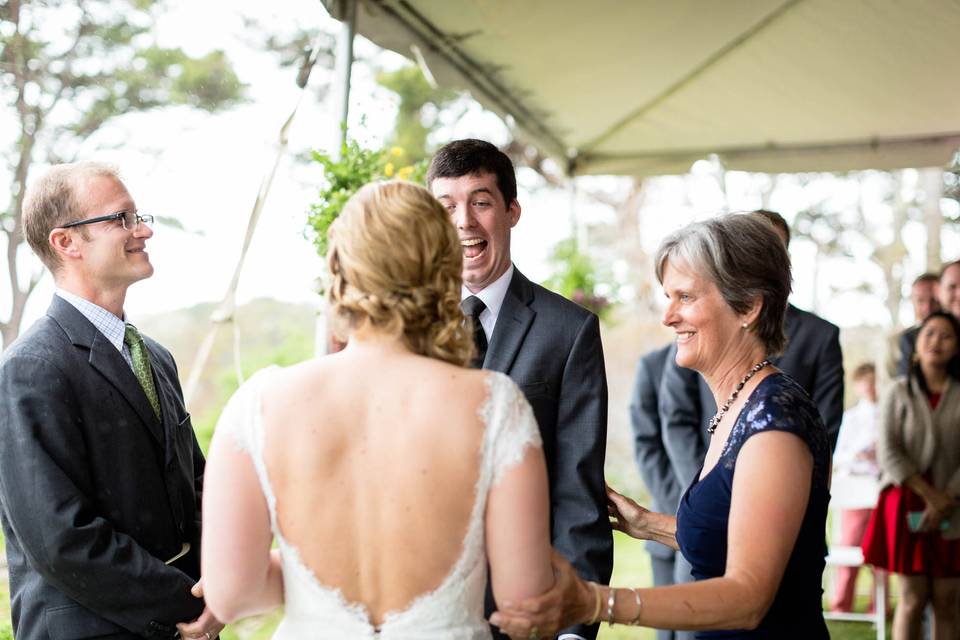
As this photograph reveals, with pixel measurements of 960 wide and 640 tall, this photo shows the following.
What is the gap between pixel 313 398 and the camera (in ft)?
5.41

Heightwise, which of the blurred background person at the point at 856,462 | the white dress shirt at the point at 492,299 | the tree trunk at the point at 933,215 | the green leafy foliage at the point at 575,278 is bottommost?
the blurred background person at the point at 856,462

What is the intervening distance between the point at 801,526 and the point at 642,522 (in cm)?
65

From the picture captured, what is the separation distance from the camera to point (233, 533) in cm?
167

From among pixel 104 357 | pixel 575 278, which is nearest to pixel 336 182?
pixel 104 357

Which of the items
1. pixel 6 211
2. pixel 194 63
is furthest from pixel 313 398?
pixel 194 63

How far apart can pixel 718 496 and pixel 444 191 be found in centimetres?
104

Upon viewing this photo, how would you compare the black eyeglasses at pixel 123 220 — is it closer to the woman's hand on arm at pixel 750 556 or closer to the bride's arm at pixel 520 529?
the bride's arm at pixel 520 529

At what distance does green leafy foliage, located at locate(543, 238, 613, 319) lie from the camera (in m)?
7.38

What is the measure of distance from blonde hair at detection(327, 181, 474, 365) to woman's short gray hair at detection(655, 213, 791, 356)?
2.84 ft

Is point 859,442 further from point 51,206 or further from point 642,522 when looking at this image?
point 51,206

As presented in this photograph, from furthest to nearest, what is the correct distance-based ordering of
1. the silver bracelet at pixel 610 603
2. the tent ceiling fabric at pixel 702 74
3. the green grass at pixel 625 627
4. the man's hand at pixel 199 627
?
1. the tent ceiling fabric at pixel 702 74
2. the green grass at pixel 625 627
3. the man's hand at pixel 199 627
4. the silver bracelet at pixel 610 603

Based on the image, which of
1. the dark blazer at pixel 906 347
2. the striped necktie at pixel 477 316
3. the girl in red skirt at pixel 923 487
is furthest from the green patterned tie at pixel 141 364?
the dark blazer at pixel 906 347

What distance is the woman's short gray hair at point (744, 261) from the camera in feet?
7.73

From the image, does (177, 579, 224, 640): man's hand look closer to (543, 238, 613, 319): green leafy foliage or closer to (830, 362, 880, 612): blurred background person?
(543, 238, 613, 319): green leafy foliage
